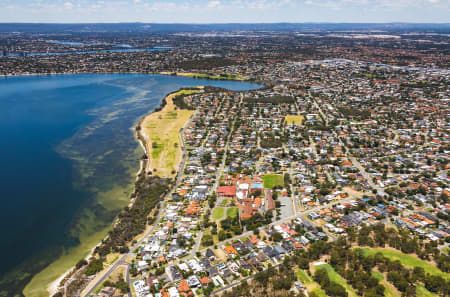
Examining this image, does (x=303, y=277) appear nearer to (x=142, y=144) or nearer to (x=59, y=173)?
(x=59, y=173)

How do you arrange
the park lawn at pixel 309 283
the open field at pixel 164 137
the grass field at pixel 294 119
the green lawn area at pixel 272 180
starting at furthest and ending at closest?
the grass field at pixel 294 119
the open field at pixel 164 137
the green lawn area at pixel 272 180
the park lawn at pixel 309 283

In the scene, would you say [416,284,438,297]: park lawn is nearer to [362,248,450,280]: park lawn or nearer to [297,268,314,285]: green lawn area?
[362,248,450,280]: park lawn

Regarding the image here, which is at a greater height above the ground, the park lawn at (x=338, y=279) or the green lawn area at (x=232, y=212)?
the green lawn area at (x=232, y=212)

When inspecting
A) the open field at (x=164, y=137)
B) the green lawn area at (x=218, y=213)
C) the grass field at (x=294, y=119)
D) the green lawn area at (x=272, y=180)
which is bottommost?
the green lawn area at (x=218, y=213)

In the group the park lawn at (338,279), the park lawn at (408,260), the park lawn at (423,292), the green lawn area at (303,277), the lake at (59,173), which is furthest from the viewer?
the lake at (59,173)

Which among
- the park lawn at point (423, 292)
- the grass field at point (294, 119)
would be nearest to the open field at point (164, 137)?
the grass field at point (294, 119)

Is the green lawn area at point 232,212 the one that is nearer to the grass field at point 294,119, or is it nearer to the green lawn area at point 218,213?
the green lawn area at point 218,213

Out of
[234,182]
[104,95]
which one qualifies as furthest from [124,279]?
[104,95]
